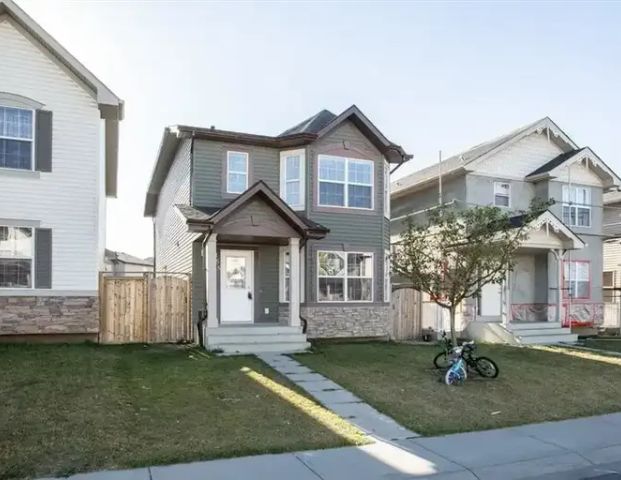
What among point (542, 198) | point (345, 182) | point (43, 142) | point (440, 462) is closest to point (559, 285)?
point (542, 198)

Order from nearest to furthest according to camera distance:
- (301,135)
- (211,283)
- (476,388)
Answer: (476,388)
(211,283)
(301,135)

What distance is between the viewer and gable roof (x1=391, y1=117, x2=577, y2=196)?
2025 cm

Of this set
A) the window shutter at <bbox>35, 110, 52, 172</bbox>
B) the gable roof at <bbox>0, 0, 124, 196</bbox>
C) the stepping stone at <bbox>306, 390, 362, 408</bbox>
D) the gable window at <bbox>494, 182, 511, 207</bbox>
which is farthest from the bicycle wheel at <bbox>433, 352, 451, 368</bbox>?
the window shutter at <bbox>35, 110, 52, 172</bbox>

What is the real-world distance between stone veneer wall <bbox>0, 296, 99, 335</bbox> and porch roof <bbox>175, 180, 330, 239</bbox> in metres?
3.49

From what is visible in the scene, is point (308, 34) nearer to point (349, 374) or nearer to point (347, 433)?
point (349, 374)

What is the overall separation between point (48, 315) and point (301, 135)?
28.5 feet

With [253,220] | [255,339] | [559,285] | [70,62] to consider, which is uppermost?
[70,62]

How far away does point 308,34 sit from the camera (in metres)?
14.1

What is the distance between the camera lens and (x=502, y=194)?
21.0 m

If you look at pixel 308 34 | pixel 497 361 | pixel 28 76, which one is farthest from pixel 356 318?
pixel 28 76

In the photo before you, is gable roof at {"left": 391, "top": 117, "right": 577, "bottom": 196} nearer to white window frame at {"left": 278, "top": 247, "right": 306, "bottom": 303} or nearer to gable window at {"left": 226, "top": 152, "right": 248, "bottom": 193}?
white window frame at {"left": 278, "top": 247, "right": 306, "bottom": 303}

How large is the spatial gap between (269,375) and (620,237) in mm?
19178

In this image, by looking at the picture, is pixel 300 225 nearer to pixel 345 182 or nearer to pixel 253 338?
pixel 345 182

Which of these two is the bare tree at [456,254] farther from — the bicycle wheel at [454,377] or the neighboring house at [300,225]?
the neighboring house at [300,225]
